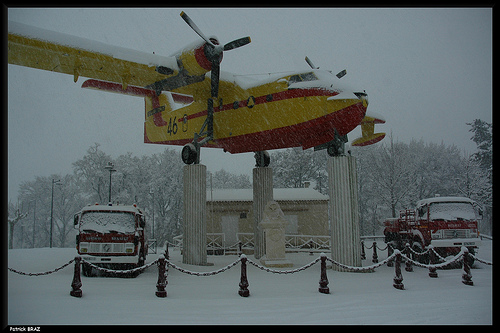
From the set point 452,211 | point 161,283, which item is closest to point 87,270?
point 161,283

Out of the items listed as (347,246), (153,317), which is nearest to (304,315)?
(153,317)

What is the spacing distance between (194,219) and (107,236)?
307 cm

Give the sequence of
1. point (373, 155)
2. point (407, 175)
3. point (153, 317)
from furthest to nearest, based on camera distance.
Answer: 1. point (373, 155)
2. point (407, 175)
3. point (153, 317)

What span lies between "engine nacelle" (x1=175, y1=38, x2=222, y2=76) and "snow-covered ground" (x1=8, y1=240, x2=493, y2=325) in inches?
252

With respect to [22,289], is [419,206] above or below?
above

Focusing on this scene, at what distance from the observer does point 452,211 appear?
458 inches

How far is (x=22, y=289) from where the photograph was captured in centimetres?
772

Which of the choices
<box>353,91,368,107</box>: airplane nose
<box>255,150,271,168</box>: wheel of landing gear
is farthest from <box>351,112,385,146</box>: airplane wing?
<box>255,150,271,168</box>: wheel of landing gear

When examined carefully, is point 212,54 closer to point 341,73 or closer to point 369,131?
point 341,73

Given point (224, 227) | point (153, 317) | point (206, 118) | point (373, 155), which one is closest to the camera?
point (153, 317)

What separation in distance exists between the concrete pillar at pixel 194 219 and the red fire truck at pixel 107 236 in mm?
1900

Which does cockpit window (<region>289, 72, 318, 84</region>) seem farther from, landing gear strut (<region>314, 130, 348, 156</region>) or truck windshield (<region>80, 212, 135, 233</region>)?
truck windshield (<region>80, 212, 135, 233</region>)

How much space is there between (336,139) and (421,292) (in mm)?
5451

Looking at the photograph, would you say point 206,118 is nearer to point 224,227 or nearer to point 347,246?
point 347,246
